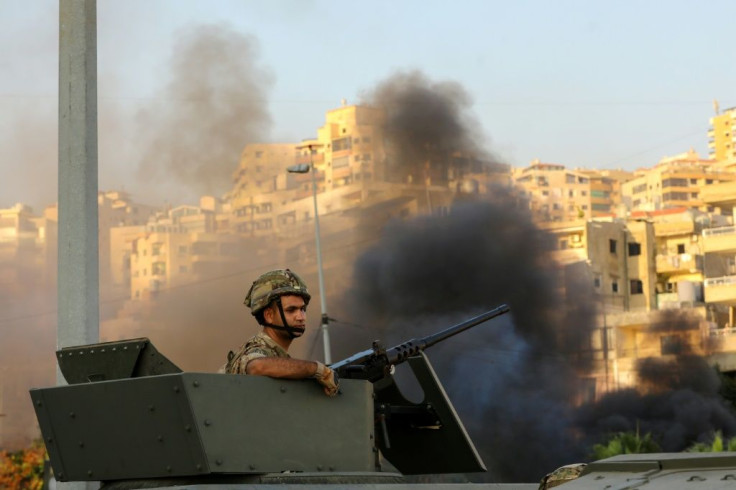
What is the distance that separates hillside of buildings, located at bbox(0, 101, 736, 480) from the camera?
62156 millimetres

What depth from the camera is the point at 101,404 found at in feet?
23.3

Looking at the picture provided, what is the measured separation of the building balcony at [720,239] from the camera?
3022 inches

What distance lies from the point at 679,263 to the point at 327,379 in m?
75.1

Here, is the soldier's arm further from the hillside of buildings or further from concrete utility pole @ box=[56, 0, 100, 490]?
the hillside of buildings

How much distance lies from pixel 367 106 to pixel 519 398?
1381 centimetres

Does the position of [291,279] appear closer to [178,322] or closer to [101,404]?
[101,404]

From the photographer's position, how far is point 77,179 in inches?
416

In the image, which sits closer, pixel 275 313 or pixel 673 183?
pixel 275 313

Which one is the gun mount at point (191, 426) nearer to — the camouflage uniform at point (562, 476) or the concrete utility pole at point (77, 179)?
the camouflage uniform at point (562, 476)

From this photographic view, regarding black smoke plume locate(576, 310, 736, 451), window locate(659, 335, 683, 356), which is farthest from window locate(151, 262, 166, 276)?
window locate(659, 335, 683, 356)

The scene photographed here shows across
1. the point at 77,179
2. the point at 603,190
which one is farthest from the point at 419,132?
the point at 603,190

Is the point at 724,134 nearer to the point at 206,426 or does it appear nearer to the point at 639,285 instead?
the point at 639,285

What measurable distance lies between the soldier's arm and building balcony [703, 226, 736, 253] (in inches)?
2817

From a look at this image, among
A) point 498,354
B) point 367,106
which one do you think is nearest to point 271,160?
point 367,106
